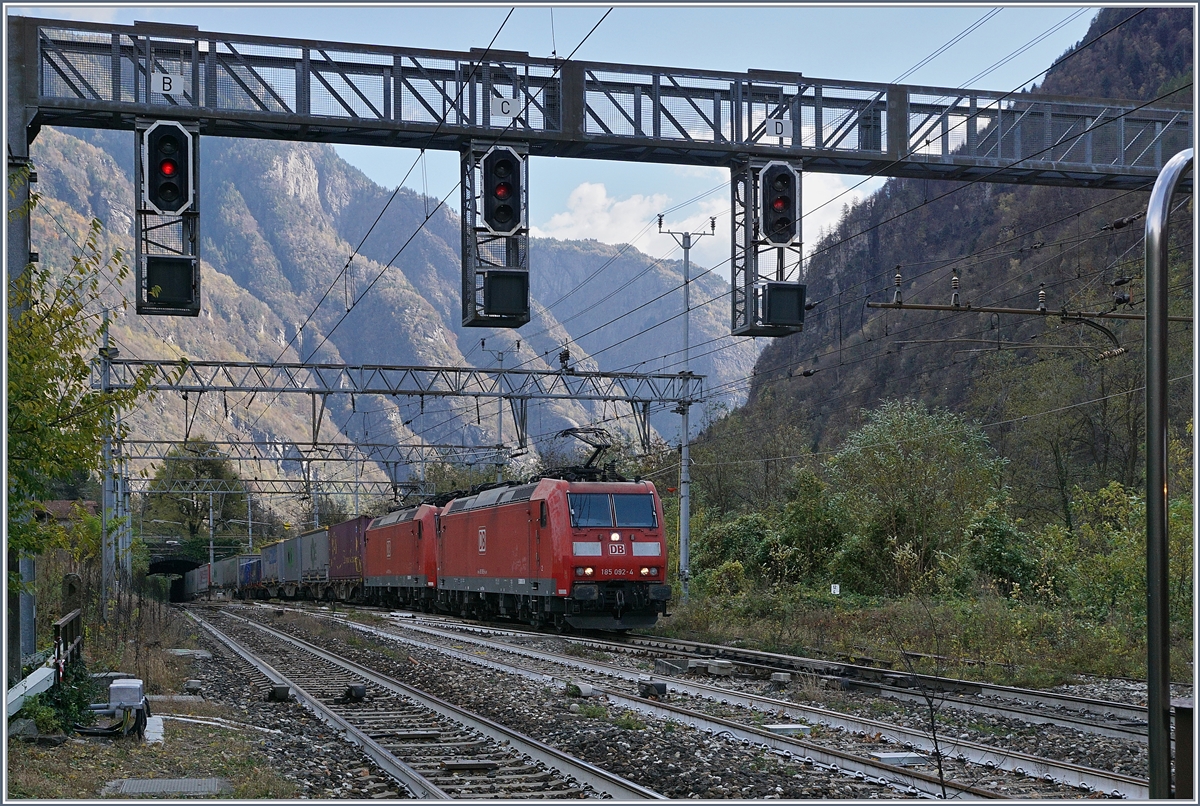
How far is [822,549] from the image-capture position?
114 feet

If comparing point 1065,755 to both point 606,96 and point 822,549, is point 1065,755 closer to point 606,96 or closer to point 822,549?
point 606,96

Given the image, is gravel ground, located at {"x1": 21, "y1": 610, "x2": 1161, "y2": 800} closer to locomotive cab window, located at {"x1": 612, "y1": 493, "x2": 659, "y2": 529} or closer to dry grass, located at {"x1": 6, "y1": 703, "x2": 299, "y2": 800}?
dry grass, located at {"x1": 6, "y1": 703, "x2": 299, "y2": 800}

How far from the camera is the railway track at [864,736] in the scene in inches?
346

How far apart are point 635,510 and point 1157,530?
60.6 feet

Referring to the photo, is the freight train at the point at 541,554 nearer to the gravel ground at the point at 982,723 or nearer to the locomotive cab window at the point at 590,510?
the locomotive cab window at the point at 590,510

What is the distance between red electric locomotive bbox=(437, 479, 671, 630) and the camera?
904 inches

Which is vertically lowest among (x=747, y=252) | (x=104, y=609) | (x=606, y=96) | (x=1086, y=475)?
(x=104, y=609)

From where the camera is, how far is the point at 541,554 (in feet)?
77.8

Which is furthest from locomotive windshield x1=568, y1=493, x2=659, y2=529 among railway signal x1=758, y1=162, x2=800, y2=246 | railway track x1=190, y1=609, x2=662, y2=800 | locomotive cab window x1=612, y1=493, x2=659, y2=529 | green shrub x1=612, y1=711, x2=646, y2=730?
green shrub x1=612, y1=711, x2=646, y2=730

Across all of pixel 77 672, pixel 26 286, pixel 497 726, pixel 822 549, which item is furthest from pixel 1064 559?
pixel 26 286

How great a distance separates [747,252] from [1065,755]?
24.3ft

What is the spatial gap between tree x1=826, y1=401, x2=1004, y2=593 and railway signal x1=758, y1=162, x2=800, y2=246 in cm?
1666

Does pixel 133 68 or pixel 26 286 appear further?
pixel 133 68

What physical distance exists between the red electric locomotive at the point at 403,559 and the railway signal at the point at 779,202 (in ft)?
69.6
